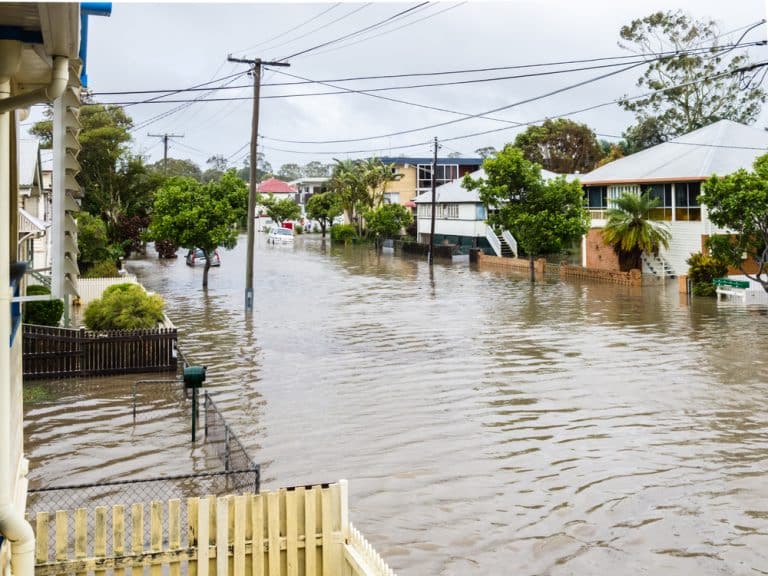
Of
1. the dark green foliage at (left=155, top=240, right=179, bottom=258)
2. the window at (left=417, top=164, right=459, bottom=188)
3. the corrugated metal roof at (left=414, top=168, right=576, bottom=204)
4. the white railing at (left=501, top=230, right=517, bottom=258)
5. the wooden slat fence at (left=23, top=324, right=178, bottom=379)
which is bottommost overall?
the wooden slat fence at (left=23, top=324, right=178, bottom=379)

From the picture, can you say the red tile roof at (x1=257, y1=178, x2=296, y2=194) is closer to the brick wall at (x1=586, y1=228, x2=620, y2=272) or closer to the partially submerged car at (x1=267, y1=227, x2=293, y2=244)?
the partially submerged car at (x1=267, y1=227, x2=293, y2=244)

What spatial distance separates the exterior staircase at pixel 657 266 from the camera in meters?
46.2

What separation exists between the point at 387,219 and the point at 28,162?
141 feet

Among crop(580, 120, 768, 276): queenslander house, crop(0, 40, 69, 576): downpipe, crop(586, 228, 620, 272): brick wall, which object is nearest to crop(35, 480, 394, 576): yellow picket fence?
crop(0, 40, 69, 576): downpipe

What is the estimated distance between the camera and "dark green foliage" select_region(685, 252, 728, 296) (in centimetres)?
3872

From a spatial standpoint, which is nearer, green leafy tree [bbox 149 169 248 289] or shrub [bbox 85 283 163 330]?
shrub [bbox 85 283 163 330]

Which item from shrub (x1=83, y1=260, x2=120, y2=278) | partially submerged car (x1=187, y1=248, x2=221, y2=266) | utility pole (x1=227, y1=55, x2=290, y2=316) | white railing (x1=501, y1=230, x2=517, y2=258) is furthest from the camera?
white railing (x1=501, y1=230, x2=517, y2=258)

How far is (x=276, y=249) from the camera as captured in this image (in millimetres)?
79750

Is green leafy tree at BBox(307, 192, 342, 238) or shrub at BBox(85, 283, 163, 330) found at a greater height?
green leafy tree at BBox(307, 192, 342, 238)

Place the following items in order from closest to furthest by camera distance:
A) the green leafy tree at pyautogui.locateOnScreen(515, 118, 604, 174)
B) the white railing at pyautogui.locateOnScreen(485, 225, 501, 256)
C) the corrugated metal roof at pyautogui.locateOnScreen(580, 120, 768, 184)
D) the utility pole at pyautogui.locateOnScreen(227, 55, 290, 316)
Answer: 1. the utility pole at pyautogui.locateOnScreen(227, 55, 290, 316)
2. the corrugated metal roof at pyautogui.locateOnScreen(580, 120, 768, 184)
3. the white railing at pyautogui.locateOnScreen(485, 225, 501, 256)
4. the green leafy tree at pyautogui.locateOnScreen(515, 118, 604, 174)

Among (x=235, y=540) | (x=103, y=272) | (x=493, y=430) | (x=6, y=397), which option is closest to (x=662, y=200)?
(x=103, y=272)

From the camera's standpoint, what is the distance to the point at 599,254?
51.4 metres

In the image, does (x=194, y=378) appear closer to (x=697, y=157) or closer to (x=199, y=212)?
(x=199, y=212)

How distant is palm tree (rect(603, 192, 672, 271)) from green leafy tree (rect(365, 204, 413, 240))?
102ft
